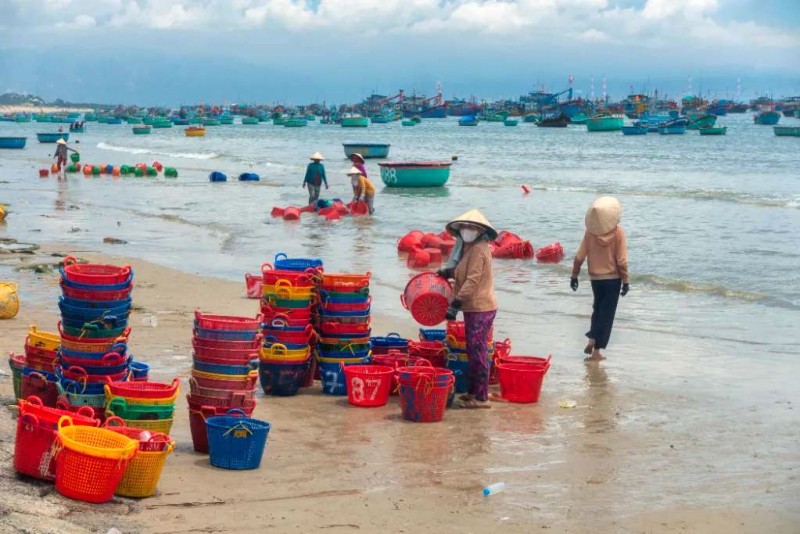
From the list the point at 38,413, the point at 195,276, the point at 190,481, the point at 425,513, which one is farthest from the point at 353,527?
the point at 195,276

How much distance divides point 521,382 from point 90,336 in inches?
144

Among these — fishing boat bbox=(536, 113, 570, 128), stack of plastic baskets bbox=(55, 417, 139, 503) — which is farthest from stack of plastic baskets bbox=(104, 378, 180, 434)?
fishing boat bbox=(536, 113, 570, 128)

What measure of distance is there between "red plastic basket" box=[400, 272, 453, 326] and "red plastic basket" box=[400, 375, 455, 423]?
951 mm

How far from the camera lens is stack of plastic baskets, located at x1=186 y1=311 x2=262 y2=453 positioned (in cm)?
719

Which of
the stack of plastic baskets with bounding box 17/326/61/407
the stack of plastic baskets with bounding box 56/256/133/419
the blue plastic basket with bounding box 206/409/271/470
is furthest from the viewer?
the stack of plastic baskets with bounding box 17/326/61/407

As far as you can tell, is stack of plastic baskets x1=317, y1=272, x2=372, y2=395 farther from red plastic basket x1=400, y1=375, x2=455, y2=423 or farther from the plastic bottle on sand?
the plastic bottle on sand

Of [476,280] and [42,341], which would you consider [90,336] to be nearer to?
[42,341]

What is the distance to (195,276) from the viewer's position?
16.0 meters

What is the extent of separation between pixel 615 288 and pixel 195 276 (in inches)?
293

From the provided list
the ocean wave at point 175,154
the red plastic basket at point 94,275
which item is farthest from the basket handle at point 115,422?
the ocean wave at point 175,154

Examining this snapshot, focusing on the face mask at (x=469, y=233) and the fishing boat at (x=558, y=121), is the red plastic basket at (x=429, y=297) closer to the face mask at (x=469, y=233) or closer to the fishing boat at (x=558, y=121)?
the face mask at (x=469, y=233)

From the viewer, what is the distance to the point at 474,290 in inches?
336

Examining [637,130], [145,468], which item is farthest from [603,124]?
[145,468]

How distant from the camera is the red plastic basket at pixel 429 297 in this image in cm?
905
